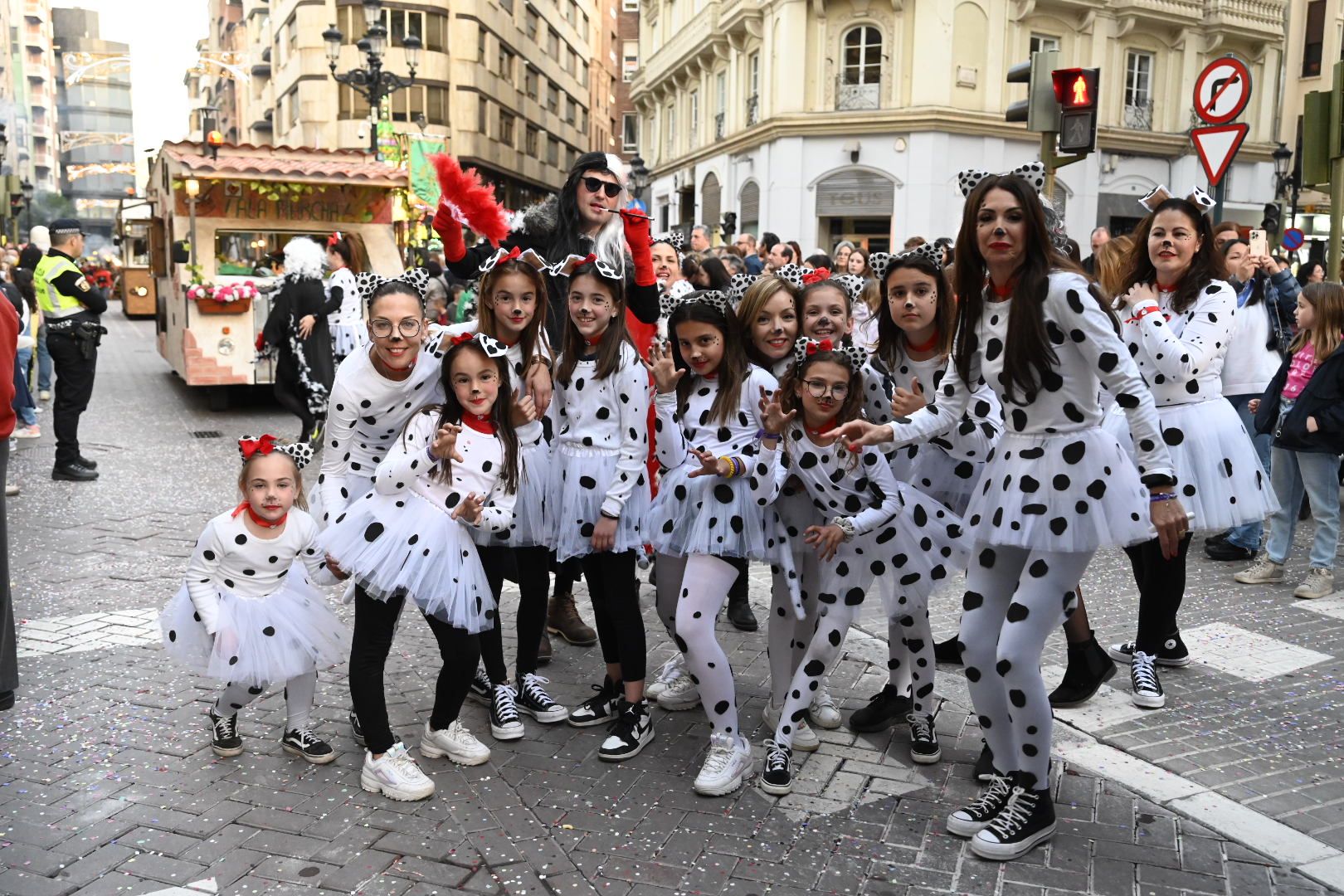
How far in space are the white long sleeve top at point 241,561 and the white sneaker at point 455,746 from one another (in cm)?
71

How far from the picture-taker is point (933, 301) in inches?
162

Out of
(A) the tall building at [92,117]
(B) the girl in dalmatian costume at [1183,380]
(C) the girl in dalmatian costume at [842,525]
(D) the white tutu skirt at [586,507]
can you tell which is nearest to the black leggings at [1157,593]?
(B) the girl in dalmatian costume at [1183,380]

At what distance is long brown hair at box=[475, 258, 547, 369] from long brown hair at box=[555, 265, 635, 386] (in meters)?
0.12

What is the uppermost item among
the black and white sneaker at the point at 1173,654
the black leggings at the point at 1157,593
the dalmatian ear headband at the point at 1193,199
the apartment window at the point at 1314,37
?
the apartment window at the point at 1314,37

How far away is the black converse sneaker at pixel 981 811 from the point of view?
353 cm

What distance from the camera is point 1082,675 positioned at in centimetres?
472

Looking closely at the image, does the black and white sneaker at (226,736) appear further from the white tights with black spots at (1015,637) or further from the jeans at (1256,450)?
the jeans at (1256,450)

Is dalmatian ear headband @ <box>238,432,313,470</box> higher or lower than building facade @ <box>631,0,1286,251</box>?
lower

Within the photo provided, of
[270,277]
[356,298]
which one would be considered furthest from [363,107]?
[356,298]

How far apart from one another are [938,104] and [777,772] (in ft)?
85.0

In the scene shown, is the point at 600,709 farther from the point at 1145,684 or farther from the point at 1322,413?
the point at 1322,413

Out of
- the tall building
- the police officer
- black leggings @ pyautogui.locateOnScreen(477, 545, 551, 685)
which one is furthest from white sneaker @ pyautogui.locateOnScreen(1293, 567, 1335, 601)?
the tall building

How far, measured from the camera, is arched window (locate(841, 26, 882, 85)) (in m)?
27.8

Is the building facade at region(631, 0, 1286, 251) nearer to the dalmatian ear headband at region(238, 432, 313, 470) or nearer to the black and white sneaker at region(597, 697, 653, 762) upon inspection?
the black and white sneaker at region(597, 697, 653, 762)
